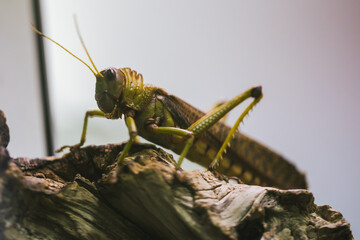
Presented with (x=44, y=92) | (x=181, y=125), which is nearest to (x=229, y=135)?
(x=181, y=125)

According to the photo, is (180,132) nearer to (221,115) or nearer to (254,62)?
(221,115)

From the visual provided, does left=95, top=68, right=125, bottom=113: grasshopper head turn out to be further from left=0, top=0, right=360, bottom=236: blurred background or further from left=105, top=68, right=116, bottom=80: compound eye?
left=0, top=0, right=360, bottom=236: blurred background

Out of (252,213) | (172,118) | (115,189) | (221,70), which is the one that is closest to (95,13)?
(221,70)

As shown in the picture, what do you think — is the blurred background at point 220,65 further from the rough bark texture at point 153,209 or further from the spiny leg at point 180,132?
the rough bark texture at point 153,209

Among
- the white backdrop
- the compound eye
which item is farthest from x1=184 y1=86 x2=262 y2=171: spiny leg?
the white backdrop

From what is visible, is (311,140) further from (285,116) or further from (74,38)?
(74,38)

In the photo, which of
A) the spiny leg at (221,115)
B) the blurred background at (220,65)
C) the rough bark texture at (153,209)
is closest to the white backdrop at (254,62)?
the blurred background at (220,65)
